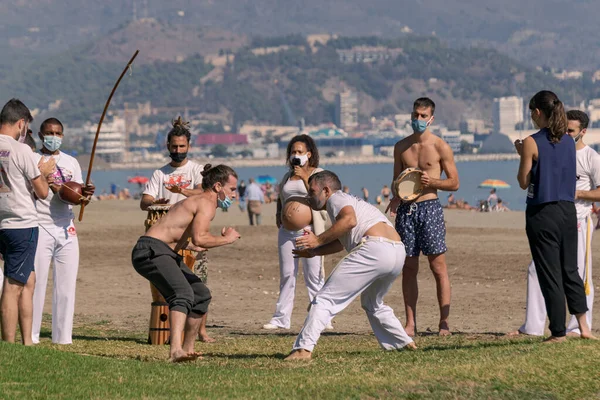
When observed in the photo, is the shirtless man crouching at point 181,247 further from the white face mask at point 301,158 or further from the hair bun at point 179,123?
the hair bun at point 179,123

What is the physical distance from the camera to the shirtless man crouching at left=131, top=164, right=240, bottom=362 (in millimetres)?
9219

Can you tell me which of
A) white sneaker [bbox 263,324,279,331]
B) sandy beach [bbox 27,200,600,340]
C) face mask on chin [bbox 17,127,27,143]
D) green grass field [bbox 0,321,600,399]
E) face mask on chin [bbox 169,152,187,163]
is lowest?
sandy beach [bbox 27,200,600,340]

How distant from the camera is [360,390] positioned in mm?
7758

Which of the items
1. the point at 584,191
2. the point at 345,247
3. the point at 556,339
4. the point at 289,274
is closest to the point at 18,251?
the point at 345,247

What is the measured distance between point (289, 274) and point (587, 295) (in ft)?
9.22

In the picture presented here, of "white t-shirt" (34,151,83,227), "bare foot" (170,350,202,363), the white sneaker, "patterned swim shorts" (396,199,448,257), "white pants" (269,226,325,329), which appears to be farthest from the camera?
the white sneaker

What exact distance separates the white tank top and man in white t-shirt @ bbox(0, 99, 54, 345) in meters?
2.52

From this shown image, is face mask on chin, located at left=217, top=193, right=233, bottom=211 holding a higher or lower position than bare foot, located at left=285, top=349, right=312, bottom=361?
higher

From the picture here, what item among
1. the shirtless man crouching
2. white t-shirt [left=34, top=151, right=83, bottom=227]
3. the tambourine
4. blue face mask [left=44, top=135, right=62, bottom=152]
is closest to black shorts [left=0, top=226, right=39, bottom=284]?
white t-shirt [left=34, top=151, right=83, bottom=227]

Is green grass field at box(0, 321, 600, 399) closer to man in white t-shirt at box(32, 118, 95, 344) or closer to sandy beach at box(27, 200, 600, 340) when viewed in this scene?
man in white t-shirt at box(32, 118, 95, 344)

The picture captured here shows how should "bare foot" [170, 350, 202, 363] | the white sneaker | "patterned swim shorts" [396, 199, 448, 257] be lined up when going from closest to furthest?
"bare foot" [170, 350, 202, 363], "patterned swim shorts" [396, 199, 448, 257], the white sneaker

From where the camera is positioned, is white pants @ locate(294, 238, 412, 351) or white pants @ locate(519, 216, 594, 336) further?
white pants @ locate(519, 216, 594, 336)

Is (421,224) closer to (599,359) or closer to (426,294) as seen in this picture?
(599,359)

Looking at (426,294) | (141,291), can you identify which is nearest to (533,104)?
(426,294)
